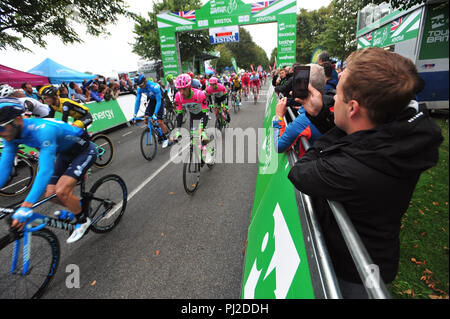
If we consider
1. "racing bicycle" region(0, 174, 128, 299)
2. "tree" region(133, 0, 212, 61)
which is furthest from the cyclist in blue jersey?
"tree" region(133, 0, 212, 61)

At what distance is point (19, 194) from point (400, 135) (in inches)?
263

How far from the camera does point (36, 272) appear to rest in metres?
2.46

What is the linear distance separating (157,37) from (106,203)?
107ft

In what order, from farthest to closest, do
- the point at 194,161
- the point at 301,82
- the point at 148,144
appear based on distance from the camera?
the point at 148,144 < the point at 194,161 < the point at 301,82

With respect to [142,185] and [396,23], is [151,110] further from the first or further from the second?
[396,23]

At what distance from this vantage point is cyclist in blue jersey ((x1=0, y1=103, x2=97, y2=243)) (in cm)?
224

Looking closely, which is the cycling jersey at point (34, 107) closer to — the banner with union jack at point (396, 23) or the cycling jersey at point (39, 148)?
the cycling jersey at point (39, 148)

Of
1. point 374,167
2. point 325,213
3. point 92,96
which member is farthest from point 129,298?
point 92,96

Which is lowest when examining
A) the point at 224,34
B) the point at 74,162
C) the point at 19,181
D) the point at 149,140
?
the point at 19,181

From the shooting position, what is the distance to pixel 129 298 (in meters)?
2.37

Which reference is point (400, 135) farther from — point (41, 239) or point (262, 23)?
point (262, 23)

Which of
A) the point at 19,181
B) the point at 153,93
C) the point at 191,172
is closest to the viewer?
the point at 191,172


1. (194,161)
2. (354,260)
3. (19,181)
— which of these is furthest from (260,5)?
(354,260)
